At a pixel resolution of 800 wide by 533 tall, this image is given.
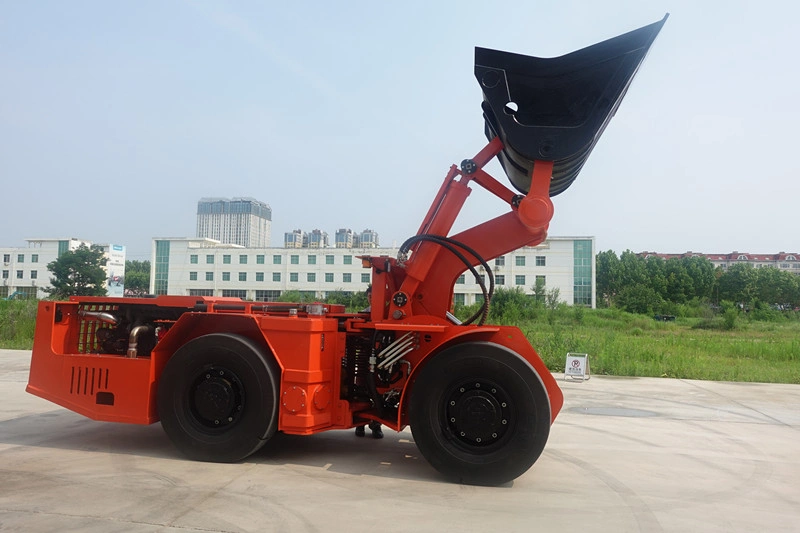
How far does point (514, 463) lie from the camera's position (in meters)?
5.43

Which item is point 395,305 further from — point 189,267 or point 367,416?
point 189,267

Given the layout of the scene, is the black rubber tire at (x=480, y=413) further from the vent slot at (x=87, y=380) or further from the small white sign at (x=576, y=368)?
the small white sign at (x=576, y=368)

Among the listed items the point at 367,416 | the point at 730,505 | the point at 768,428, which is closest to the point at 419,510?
the point at 367,416

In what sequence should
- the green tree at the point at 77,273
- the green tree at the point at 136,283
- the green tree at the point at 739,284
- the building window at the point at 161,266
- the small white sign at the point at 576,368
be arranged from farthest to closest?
the green tree at the point at 136,283
the green tree at the point at 739,284
the building window at the point at 161,266
the green tree at the point at 77,273
the small white sign at the point at 576,368

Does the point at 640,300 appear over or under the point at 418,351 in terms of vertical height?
over

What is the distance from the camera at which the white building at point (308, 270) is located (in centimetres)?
7812

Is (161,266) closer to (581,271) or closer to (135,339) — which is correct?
(581,271)

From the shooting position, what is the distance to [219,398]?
609cm

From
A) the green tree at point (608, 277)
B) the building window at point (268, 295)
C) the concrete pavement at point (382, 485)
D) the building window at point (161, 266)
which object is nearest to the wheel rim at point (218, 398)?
the concrete pavement at point (382, 485)

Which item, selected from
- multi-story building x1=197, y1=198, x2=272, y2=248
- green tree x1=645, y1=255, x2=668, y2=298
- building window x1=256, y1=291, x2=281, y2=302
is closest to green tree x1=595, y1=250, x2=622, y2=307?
green tree x1=645, y1=255, x2=668, y2=298

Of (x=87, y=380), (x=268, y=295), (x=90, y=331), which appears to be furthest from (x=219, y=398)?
(x=268, y=295)

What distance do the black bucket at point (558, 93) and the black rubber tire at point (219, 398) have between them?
11.4ft

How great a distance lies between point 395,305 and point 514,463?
202 centimetres

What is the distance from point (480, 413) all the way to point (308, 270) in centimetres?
7499
